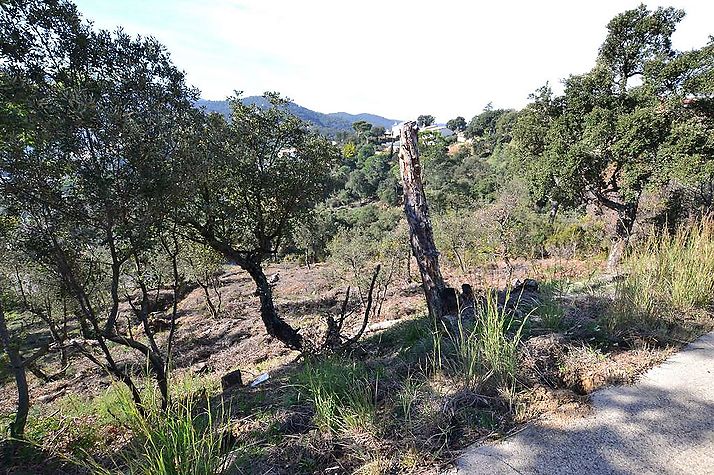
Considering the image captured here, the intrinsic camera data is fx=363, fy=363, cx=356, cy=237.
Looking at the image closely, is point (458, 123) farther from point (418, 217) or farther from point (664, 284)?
point (664, 284)

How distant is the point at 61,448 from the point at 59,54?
352 cm

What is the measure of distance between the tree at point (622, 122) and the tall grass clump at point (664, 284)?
431 cm

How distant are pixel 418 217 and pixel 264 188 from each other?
4016 mm

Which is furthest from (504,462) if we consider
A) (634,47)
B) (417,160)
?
(634,47)

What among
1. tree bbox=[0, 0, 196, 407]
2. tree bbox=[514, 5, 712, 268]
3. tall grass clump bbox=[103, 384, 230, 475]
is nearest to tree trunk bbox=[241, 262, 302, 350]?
tree bbox=[0, 0, 196, 407]

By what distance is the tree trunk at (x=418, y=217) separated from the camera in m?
4.30

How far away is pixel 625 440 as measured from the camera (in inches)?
75.5

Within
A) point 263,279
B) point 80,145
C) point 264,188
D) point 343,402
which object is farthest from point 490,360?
point 263,279

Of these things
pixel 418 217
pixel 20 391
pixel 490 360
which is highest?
pixel 418 217

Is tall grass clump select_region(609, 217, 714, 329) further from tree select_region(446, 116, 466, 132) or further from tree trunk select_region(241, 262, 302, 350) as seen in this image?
tree select_region(446, 116, 466, 132)

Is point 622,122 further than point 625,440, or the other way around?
point 622,122

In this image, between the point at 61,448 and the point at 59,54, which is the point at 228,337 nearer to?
the point at 61,448

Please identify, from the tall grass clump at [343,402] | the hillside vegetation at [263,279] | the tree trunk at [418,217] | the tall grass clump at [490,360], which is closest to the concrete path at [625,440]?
the hillside vegetation at [263,279]

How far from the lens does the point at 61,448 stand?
295 cm
